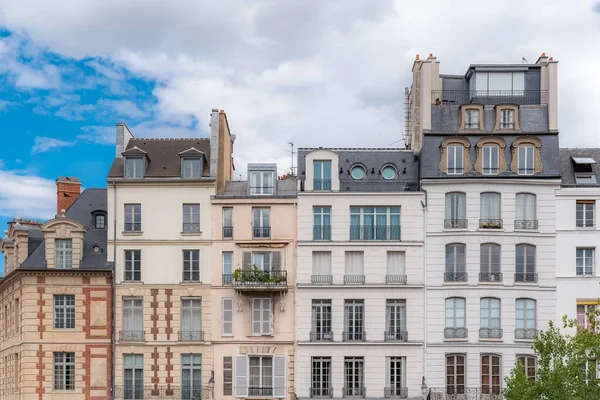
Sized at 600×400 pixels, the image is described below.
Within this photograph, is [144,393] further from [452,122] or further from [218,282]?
[452,122]

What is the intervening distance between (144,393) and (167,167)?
11301 millimetres

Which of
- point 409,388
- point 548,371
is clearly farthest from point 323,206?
point 548,371

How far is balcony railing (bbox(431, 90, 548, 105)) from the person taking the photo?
5478 centimetres

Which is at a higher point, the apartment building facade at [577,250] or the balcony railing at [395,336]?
the apartment building facade at [577,250]

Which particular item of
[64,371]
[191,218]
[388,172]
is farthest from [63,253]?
[388,172]

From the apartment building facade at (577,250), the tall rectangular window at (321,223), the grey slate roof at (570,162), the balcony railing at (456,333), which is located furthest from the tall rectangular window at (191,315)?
the grey slate roof at (570,162)

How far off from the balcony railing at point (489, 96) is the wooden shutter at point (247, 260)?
1266cm

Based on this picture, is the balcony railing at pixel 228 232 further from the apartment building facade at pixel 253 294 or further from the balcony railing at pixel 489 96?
the balcony railing at pixel 489 96

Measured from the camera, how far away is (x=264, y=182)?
53438mm

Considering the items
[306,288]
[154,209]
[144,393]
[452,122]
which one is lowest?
[144,393]

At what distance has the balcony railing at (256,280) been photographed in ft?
169

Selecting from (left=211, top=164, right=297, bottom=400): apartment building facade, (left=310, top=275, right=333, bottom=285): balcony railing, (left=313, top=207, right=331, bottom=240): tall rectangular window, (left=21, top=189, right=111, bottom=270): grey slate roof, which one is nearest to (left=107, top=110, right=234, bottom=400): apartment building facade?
(left=211, top=164, right=297, bottom=400): apartment building facade

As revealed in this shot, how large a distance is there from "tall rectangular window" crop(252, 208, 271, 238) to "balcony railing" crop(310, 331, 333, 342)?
5.42 m

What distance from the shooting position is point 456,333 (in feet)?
168
